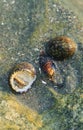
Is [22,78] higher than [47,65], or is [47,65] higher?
[47,65]

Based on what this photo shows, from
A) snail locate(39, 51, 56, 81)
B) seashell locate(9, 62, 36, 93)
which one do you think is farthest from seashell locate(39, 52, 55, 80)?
seashell locate(9, 62, 36, 93)

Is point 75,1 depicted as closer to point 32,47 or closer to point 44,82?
point 32,47

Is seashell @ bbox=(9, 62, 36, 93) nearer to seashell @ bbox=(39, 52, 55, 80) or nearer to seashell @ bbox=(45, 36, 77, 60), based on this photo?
seashell @ bbox=(39, 52, 55, 80)

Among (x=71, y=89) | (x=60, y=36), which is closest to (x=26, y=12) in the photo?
(x=60, y=36)

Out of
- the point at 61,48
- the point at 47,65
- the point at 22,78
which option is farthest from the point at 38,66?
the point at 61,48

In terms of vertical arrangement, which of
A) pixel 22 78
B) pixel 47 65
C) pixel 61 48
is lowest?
pixel 22 78

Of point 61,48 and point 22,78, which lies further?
point 61,48

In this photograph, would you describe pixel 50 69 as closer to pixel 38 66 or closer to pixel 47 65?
pixel 47 65
